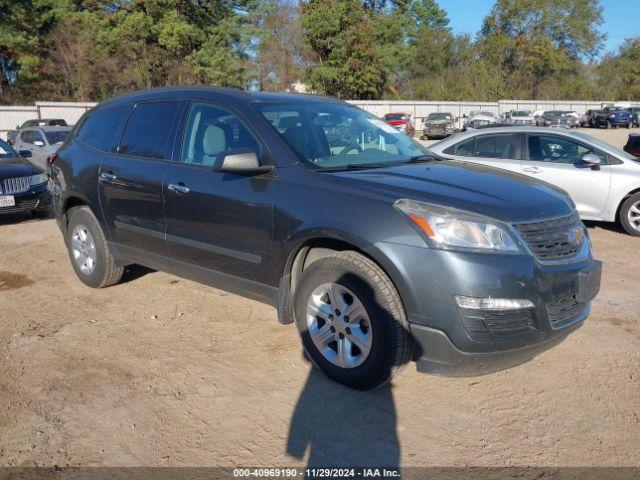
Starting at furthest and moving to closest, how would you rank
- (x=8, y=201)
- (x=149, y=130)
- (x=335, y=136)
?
(x=8, y=201) → (x=149, y=130) → (x=335, y=136)

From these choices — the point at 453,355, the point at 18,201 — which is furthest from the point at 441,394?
the point at 18,201

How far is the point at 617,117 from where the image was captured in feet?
149

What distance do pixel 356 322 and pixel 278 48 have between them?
4704 cm

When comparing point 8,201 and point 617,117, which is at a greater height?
point 617,117

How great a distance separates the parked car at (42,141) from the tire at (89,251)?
407 inches

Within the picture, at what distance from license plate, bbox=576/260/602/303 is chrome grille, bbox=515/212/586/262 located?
14 centimetres

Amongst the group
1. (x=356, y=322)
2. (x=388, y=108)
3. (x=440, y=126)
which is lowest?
(x=356, y=322)

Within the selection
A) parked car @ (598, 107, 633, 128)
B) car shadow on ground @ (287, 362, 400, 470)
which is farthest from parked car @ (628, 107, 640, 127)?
car shadow on ground @ (287, 362, 400, 470)

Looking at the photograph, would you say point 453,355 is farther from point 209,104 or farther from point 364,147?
point 209,104

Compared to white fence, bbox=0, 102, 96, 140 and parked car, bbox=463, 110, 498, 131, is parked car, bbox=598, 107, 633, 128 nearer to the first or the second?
parked car, bbox=463, 110, 498, 131

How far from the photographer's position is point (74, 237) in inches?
222

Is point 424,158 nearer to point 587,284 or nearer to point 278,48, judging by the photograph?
point 587,284

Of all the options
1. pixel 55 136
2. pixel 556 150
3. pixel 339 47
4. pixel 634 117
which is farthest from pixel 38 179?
pixel 634 117

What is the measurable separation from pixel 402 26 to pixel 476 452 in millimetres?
62244
